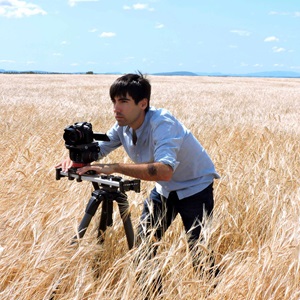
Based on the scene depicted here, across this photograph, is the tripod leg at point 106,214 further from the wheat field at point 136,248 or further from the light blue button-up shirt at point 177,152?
the light blue button-up shirt at point 177,152

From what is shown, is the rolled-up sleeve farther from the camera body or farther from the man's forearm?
the camera body

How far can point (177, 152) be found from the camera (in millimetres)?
2250

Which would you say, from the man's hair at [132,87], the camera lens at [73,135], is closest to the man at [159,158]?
the man's hair at [132,87]

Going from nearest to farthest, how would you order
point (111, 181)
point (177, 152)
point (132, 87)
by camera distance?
point (111, 181), point (132, 87), point (177, 152)

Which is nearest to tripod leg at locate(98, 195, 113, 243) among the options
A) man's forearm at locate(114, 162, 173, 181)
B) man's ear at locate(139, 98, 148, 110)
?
man's forearm at locate(114, 162, 173, 181)

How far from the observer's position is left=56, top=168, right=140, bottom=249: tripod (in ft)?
6.21

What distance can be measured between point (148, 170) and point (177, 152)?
→ 0.27 metres

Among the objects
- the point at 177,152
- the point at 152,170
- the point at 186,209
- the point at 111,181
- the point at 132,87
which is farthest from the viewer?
the point at 186,209

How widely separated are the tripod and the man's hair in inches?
16.1

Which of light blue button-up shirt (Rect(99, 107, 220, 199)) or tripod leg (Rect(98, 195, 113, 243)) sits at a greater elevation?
light blue button-up shirt (Rect(99, 107, 220, 199))

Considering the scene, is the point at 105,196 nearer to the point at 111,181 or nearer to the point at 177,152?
the point at 111,181

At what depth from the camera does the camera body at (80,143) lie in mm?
1936

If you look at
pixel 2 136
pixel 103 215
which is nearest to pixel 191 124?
pixel 2 136

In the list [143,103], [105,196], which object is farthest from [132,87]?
[105,196]
